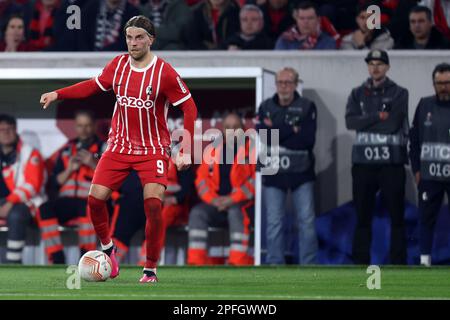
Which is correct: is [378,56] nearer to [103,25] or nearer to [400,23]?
[400,23]

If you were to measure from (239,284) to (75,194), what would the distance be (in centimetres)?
556

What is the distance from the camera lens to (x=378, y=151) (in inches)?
563

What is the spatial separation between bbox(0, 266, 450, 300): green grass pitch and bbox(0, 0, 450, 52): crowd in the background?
3519 millimetres

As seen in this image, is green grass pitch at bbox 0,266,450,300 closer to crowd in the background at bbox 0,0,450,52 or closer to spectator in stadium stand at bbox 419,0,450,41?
crowd in the background at bbox 0,0,450,52

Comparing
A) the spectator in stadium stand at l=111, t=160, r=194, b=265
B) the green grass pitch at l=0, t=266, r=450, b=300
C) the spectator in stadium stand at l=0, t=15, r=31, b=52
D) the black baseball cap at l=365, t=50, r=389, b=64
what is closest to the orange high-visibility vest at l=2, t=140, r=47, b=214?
the spectator in stadium stand at l=111, t=160, r=194, b=265

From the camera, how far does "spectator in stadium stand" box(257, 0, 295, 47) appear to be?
16.3 m

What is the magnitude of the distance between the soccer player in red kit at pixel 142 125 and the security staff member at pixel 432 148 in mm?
4319

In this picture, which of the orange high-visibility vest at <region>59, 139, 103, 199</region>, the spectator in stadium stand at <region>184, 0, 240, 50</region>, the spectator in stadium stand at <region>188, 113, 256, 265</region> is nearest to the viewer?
the spectator in stadium stand at <region>188, 113, 256, 265</region>

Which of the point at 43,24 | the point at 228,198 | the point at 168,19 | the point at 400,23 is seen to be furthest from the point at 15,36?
the point at 400,23

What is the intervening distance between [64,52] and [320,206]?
3684mm

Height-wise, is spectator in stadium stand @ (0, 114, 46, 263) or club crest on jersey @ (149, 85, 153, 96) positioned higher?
club crest on jersey @ (149, 85, 153, 96)

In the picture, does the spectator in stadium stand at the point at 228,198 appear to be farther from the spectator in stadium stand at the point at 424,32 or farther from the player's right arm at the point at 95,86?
the player's right arm at the point at 95,86

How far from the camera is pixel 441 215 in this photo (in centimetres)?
1479
